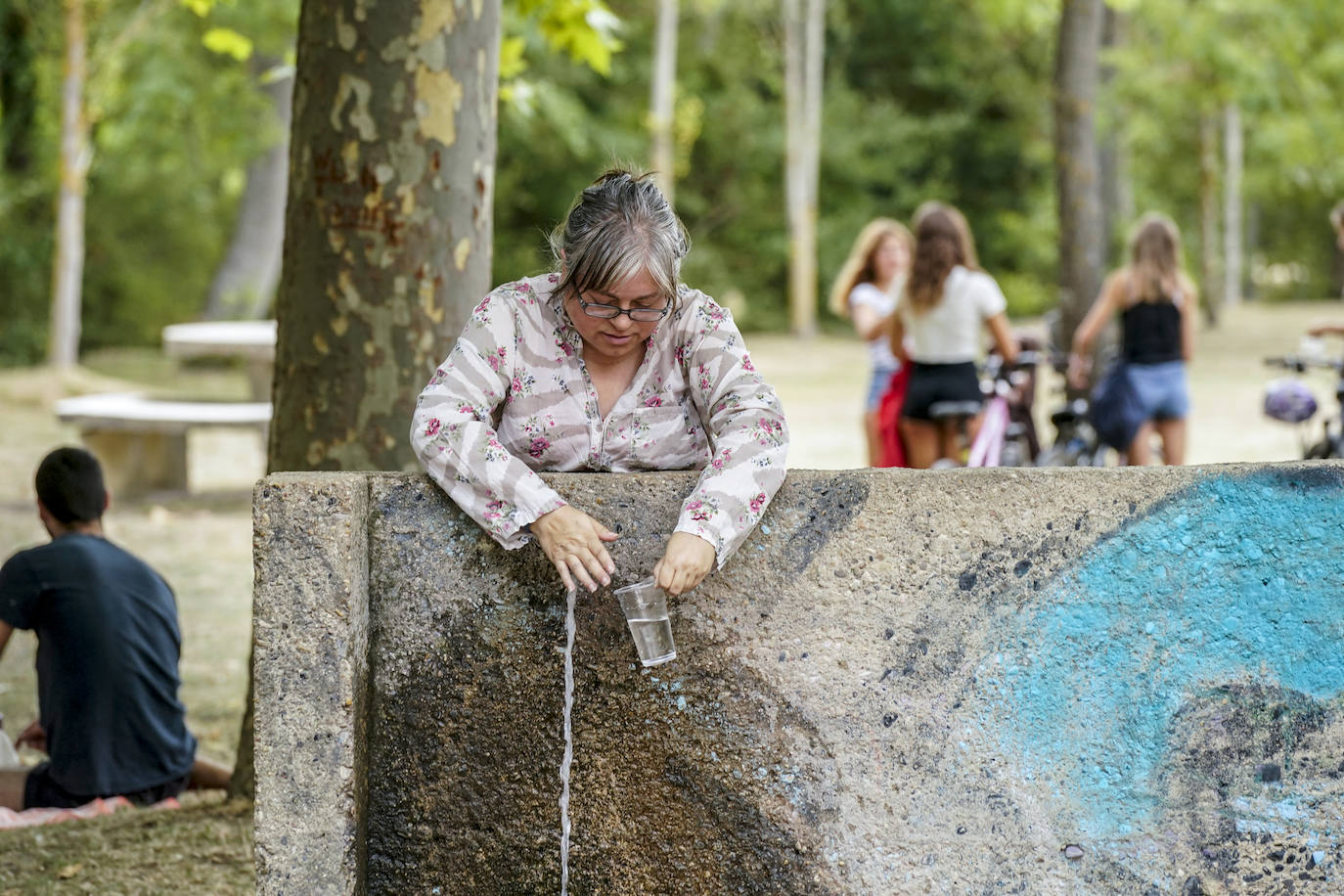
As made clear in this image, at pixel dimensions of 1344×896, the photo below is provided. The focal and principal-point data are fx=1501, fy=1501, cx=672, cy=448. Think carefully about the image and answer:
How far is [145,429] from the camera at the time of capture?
10578mm

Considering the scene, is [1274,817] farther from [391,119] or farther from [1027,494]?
[391,119]

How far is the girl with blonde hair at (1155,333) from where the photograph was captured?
8.06 m

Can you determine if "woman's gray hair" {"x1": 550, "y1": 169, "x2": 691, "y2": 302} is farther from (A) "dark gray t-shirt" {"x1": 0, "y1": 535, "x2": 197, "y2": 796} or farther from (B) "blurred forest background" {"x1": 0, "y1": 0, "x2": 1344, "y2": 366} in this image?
(B) "blurred forest background" {"x1": 0, "y1": 0, "x2": 1344, "y2": 366}

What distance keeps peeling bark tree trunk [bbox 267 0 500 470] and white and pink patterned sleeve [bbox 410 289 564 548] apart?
1.05m

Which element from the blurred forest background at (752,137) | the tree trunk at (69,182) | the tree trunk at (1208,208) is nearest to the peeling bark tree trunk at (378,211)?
the blurred forest background at (752,137)

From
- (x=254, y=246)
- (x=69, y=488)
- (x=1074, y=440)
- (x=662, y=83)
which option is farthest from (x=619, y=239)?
(x=662, y=83)

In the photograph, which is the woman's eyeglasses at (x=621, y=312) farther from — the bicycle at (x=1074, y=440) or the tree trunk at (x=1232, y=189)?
the tree trunk at (x=1232, y=189)

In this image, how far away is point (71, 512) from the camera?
4.29m

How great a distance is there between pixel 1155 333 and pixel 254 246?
15612 millimetres

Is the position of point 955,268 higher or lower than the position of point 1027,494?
higher

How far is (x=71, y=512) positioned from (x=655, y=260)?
2209 millimetres

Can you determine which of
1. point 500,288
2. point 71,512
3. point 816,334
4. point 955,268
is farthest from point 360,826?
point 816,334

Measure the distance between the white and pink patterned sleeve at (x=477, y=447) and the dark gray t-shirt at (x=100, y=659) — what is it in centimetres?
175

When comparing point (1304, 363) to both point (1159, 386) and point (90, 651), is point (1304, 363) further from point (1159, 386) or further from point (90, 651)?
point (90, 651)
